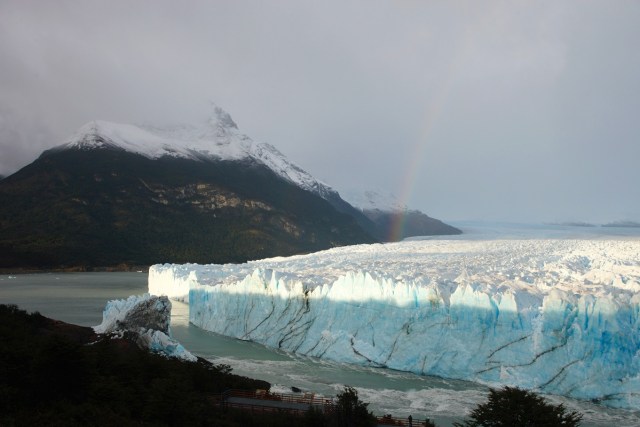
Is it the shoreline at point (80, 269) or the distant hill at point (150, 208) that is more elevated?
the distant hill at point (150, 208)

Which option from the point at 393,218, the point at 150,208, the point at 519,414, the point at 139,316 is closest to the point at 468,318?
Answer: the point at 519,414

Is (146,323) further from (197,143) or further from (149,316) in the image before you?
(197,143)

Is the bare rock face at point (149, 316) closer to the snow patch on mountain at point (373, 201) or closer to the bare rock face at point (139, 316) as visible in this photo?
the bare rock face at point (139, 316)

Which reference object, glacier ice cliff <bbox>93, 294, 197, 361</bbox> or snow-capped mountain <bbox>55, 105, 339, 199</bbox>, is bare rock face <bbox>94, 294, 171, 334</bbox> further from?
snow-capped mountain <bbox>55, 105, 339, 199</bbox>

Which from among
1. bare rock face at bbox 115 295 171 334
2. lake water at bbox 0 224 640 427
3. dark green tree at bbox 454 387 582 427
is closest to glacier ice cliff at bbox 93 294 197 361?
bare rock face at bbox 115 295 171 334

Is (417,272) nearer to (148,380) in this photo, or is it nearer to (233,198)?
(148,380)

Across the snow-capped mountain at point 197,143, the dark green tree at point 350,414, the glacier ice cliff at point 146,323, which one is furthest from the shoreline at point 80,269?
the dark green tree at point 350,414
